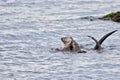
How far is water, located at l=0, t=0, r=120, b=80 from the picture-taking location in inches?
862

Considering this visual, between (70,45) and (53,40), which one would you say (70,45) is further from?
(53,40)

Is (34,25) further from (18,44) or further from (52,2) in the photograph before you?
(52,2)

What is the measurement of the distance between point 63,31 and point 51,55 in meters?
5.60

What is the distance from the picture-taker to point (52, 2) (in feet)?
130

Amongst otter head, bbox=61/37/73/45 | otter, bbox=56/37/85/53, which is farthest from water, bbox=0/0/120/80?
otter head, bbox=61/37/73/45

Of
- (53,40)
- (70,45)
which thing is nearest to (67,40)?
(70,45)

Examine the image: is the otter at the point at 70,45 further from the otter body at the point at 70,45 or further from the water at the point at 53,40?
the water at the point at 53,40

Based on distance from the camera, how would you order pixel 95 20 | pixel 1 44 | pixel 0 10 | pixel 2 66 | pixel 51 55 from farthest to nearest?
pixel 0 10 → pixel 95 20 → pixel 1 44 → pixel 51 55 → pixel 2 66

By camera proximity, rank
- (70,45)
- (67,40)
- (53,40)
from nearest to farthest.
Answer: (70,45), (67,40), (53,40)

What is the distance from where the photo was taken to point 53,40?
2766 cm

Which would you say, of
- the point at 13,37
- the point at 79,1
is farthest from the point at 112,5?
the point at 13,37

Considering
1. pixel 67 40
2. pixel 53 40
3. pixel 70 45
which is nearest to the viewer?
pixel 70 45

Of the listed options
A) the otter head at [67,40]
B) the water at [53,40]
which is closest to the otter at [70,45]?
the otter head at [67,40]

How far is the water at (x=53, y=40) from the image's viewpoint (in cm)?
2191
